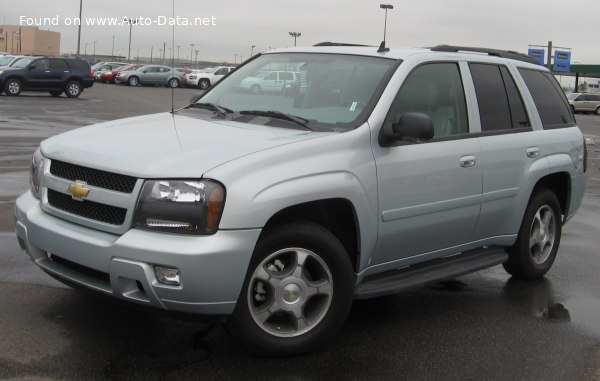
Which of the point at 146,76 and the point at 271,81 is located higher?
the point at 146,76

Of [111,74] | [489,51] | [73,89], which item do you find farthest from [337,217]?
[111,74]

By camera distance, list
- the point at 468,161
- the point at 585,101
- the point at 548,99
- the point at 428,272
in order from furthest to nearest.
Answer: the point at 585,101, the point at 548,99, the point at 468,161, the point at 428,272

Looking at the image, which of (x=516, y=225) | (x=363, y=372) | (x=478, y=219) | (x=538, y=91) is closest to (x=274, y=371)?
(x=363, y=372)

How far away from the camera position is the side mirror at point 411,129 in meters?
4.25

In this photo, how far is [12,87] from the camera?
29.3 metres

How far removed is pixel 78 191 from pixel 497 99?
3.22m

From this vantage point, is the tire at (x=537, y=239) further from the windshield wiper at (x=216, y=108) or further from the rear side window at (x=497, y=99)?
the windshield wiper at (x=216, y=108)

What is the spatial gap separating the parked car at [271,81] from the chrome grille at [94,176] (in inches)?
59.8

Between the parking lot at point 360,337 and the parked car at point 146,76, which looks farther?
the parked car at point 146,76

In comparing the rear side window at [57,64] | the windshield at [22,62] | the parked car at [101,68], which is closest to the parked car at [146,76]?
the parked car at [101,68]

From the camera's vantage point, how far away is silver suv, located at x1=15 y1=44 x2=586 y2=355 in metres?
3.55

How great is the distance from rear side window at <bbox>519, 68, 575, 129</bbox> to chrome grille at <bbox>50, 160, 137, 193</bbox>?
362 cm

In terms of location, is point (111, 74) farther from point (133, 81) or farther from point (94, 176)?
point (94, 176)

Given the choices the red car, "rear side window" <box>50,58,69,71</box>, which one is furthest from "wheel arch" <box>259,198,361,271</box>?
the red car
